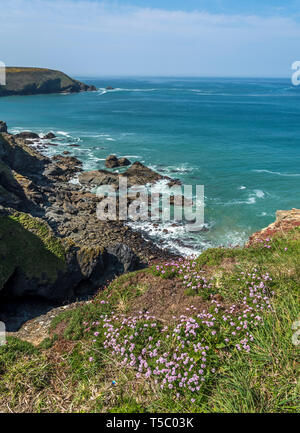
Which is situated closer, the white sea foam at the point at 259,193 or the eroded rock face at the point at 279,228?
the eroded rock face at the point at 279,228

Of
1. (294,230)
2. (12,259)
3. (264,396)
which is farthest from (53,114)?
(264,396)

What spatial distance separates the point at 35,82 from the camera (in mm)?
143250

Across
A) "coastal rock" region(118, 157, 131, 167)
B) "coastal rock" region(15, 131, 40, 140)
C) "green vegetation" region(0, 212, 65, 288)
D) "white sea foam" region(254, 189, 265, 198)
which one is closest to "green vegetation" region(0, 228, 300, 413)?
"green vegetation" region(0, 212, 65, 288)

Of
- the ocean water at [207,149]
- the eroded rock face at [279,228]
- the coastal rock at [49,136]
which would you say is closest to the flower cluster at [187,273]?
the eroded rock face at [279,228]

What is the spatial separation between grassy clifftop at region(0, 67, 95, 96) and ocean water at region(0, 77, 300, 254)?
48189 mm

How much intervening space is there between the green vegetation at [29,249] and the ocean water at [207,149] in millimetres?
11106

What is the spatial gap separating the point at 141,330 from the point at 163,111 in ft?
316

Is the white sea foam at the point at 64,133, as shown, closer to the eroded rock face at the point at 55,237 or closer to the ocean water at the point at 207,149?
the ocean water at the point at 207,149

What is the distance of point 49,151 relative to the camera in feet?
163

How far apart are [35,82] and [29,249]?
15301 centimetres

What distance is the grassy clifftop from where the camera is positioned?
447ft

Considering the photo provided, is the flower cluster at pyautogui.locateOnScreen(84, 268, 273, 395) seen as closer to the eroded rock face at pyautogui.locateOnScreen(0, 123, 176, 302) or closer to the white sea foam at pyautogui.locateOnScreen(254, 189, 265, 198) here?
the eroded rock face at pyautogui.locateOnScreen(0, 123, 176, 302)

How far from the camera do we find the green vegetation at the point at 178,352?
629 centimetres

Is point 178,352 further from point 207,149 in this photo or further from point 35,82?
→ point 35,82
